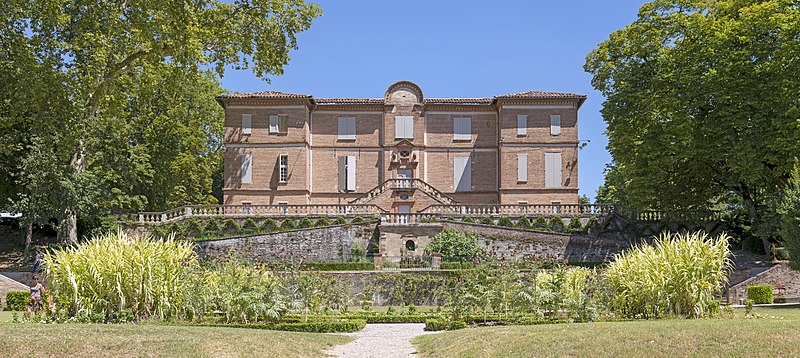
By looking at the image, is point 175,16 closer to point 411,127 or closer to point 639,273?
point 639,273

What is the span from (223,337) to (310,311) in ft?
22.2

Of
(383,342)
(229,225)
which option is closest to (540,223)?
(229,225)

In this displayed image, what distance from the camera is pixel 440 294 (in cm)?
2622

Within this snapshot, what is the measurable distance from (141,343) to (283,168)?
31.6 meters

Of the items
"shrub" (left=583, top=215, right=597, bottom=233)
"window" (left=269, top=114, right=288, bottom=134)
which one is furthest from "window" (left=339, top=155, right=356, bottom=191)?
"shrub" (left=583, top=215, right=597, bottom=233)

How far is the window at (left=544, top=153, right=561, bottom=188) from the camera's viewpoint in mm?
44031

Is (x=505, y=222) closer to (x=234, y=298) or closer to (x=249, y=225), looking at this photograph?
(x=249, y=225)

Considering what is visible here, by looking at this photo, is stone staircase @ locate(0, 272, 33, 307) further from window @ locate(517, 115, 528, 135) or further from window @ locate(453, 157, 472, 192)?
window @ locate(517, 115, 528, 135)

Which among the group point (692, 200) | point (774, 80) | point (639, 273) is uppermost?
point (774, 80)

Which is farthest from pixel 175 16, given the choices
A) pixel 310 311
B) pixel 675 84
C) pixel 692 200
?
pixel 692 200

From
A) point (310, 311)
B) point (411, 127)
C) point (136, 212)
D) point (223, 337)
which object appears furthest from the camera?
point (411, 127)

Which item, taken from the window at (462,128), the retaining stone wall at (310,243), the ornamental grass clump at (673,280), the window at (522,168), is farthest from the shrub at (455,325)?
the window at (462,128)

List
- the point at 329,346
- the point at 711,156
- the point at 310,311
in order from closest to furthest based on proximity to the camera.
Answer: the point at 329,346 < the point at 310,311 < the point at 711,156

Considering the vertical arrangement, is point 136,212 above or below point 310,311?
above
